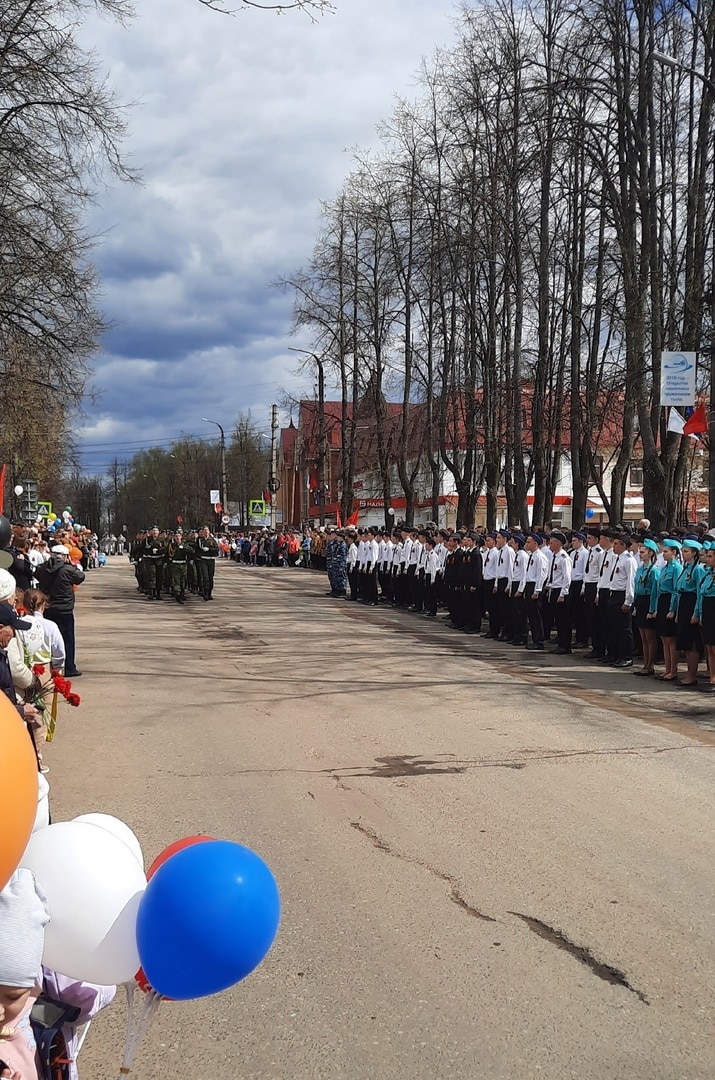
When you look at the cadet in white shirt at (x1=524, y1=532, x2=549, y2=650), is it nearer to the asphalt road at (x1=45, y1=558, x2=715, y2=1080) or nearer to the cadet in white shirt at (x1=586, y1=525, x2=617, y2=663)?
the cadet in white shirt at (x1=586, y1=525, x2=617, y2=663)

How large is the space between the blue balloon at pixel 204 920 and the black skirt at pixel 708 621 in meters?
9.79

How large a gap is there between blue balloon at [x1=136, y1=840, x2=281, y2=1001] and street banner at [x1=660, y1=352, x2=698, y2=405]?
586 inches

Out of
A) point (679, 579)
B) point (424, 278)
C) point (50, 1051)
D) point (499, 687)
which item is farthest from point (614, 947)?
point (424, 278)

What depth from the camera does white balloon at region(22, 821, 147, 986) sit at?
7.85 ft

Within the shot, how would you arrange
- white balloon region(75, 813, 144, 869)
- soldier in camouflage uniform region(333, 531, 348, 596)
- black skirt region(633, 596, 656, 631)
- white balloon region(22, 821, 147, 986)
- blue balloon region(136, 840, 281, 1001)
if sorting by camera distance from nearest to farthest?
blue balloon region(136, 840, 281, 1001) < white balloon region(22, 821, 147, 986) < white balloon region(75, 813, 144, 869) < black skirt region(633, 596, 656, 631) < soldier in camouflage uniform region(333, 531, 348, 596)

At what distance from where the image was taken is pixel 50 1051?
2482mm

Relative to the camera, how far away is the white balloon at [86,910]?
7.85 feet

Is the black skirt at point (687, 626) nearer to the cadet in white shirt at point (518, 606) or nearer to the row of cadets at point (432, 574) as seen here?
the cadet in white shirt at point (518, 606)

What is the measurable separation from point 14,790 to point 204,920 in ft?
1.83

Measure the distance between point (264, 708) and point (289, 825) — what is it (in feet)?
13.6

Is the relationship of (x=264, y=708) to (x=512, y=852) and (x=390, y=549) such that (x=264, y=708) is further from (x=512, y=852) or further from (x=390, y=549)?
(x=390, y=549)

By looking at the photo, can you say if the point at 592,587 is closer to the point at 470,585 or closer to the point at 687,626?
the point at 687,626

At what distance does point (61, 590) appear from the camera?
1224 cm

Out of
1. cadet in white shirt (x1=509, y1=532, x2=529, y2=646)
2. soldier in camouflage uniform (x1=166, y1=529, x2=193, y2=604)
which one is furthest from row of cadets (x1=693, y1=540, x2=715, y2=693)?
soldier in camouflage uniform (x1=166, y1=529, x2=193, y2=604)
